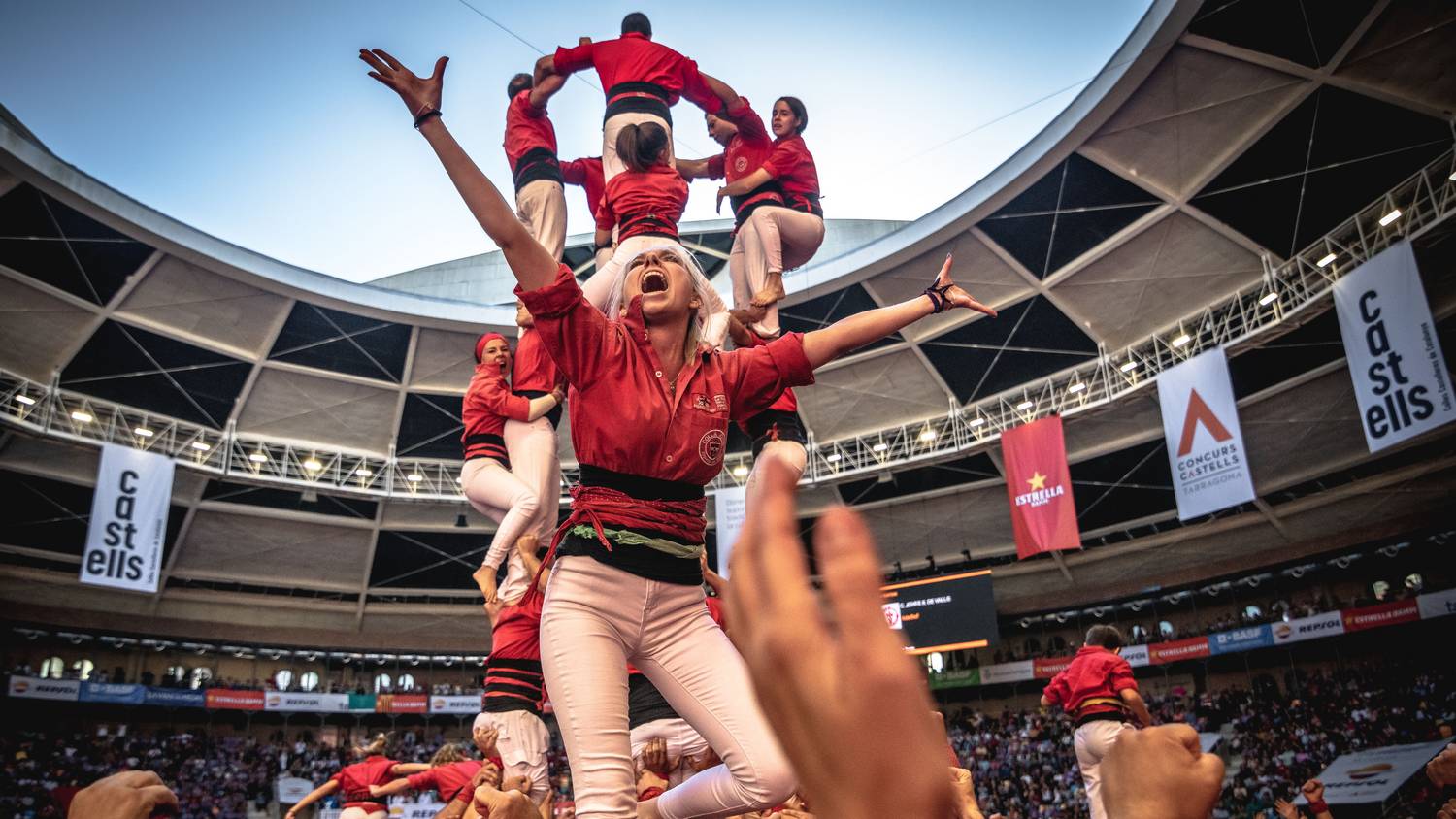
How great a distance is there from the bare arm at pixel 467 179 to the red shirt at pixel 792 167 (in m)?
3.76

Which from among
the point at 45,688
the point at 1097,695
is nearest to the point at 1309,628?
the point at 1097,695

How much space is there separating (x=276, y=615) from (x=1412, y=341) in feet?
85.0

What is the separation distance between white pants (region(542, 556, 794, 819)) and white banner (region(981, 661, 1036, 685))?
77.0 feet

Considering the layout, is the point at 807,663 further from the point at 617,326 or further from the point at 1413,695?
the point at 1413,695

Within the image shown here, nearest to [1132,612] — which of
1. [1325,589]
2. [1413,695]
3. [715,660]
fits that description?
[1325,589]

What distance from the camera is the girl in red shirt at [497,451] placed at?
17.5ft

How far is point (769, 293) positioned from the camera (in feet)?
17.0

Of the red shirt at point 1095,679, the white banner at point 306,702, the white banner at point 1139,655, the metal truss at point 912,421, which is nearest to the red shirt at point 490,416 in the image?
the red shirt at point 1095,679

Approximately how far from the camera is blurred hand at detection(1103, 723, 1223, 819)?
858 millimetres

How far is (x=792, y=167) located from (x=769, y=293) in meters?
1.13

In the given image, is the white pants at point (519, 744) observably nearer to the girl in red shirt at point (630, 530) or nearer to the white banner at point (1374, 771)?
the girl in red shirt at point (630, 530)

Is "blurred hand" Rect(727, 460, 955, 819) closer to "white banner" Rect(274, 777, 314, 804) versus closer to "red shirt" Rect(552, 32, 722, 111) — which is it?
"red shirt" Rect(552, 32, 722, 111)

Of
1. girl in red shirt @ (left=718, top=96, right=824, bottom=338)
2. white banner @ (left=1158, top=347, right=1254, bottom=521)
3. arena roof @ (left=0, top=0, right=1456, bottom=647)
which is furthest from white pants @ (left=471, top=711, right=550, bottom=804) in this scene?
arena roof @ (left=0, top=0, right=1456, bottom=647)

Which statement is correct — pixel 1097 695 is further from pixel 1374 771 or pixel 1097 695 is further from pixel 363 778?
pixel 1374 771
